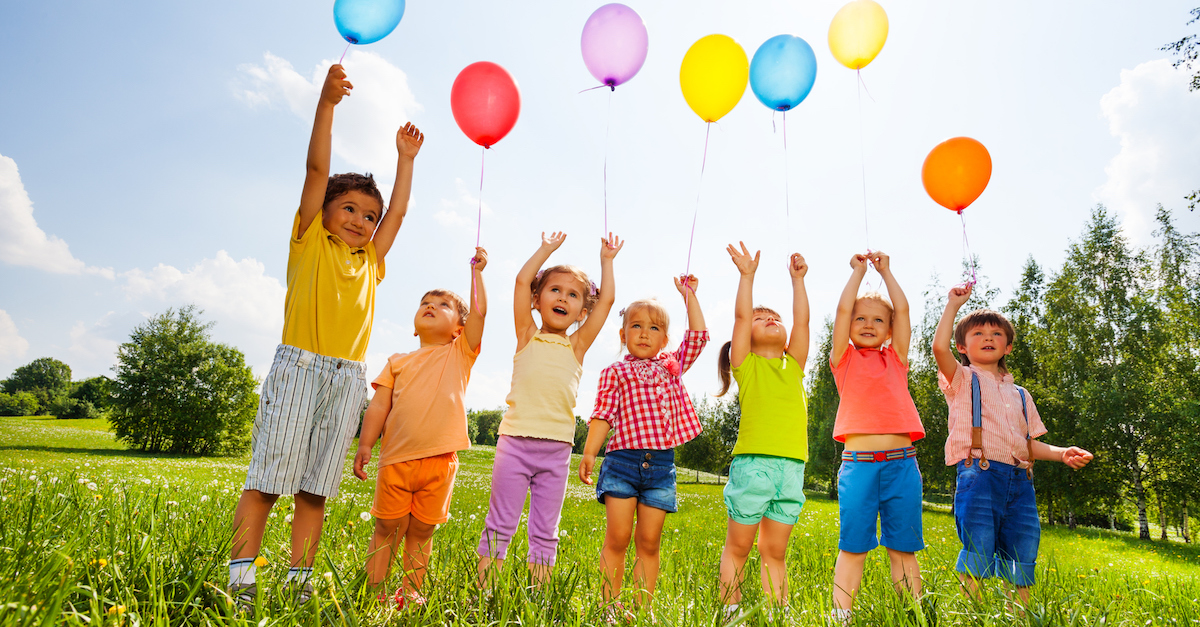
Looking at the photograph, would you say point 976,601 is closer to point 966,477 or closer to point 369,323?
point 966,477

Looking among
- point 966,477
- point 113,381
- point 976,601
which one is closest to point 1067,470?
point 966,477

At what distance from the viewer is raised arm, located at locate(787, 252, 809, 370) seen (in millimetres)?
3547

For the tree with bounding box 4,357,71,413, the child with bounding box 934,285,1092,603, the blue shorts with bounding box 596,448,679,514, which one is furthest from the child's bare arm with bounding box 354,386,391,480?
the tree with bounding box 4,357,71,413

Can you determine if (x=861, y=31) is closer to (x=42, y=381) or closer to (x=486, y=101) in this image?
(x=486, y=101)

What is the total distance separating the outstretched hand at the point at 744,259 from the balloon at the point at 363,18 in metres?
2.51

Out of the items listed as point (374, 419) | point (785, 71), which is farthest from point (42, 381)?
point (785, 71)

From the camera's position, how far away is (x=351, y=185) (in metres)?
3.06

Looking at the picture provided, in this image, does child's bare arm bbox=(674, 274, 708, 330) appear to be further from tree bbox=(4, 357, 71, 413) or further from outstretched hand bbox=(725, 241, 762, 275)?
tree bbox=(4, 357, 71, 413)

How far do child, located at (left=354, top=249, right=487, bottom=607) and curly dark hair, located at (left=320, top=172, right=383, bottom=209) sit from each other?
0.66 metres

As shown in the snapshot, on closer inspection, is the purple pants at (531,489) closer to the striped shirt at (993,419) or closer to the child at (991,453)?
the child at (991,453)

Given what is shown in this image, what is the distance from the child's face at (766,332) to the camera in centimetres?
361

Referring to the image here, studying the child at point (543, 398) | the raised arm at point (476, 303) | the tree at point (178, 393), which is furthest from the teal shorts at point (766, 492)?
the tree at point (178, 393)

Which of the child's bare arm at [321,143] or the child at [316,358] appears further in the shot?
the child's bare arm at [321,143]

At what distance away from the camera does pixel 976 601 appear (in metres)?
2.34
